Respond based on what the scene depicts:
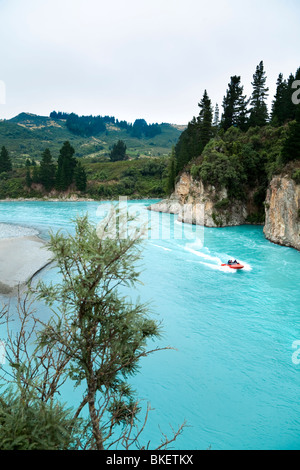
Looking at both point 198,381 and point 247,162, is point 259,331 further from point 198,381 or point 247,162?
point 247,162

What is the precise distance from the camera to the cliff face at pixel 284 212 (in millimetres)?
26703

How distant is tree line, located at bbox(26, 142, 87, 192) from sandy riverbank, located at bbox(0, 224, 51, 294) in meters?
45.2

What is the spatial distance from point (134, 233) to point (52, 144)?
172348 millimetres

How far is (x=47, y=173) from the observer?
76.9 m

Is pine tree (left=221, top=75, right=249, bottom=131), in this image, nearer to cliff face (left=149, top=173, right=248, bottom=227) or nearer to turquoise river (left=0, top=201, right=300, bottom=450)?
cliff face (left=149, top=173, right=248, bottom=227)

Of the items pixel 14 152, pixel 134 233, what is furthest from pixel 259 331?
pixel 14 152

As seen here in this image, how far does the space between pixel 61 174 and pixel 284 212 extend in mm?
62988

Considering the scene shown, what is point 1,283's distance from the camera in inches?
738

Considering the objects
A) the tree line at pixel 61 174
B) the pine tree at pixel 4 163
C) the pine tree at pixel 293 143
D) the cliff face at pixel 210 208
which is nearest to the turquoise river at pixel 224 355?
the pine tree at pixel 293 143

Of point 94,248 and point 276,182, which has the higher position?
point 276,182

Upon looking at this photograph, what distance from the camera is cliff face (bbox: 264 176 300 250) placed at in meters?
26.7
